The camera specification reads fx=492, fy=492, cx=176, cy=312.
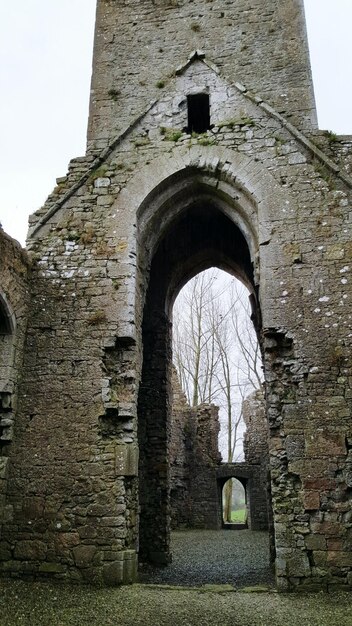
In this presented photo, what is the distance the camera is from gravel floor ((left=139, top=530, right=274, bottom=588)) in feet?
25.7

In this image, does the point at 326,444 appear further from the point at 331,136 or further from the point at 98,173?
the point at 98,173

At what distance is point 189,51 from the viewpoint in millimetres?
9789

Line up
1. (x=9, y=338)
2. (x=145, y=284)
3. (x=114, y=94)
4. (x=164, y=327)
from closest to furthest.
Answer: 1. (x=9, y=338)
2. (x=145, y=284)
3. (x=114, y=94)
4. (x=164, y=327)

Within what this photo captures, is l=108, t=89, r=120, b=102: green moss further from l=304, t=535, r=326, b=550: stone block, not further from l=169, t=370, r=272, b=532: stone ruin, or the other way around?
l=169, t=370, r=272, b=532: stone ruin

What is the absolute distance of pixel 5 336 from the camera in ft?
24.2

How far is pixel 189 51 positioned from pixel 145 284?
4.92 m

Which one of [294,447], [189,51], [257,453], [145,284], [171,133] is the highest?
[189,51]

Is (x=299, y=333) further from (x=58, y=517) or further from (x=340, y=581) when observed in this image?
(x=58, y=517)

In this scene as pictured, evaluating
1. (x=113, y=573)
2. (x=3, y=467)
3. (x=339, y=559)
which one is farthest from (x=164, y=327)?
(x=339, y=559)

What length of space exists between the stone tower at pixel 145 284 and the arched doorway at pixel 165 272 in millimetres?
56

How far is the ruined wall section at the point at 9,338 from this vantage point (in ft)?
22.9

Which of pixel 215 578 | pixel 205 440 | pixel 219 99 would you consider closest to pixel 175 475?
pixel 205 440

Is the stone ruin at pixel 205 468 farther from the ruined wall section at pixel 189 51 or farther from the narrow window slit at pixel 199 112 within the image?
the ruined wall section at pixel 189 51

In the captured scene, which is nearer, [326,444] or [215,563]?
[326,444]
